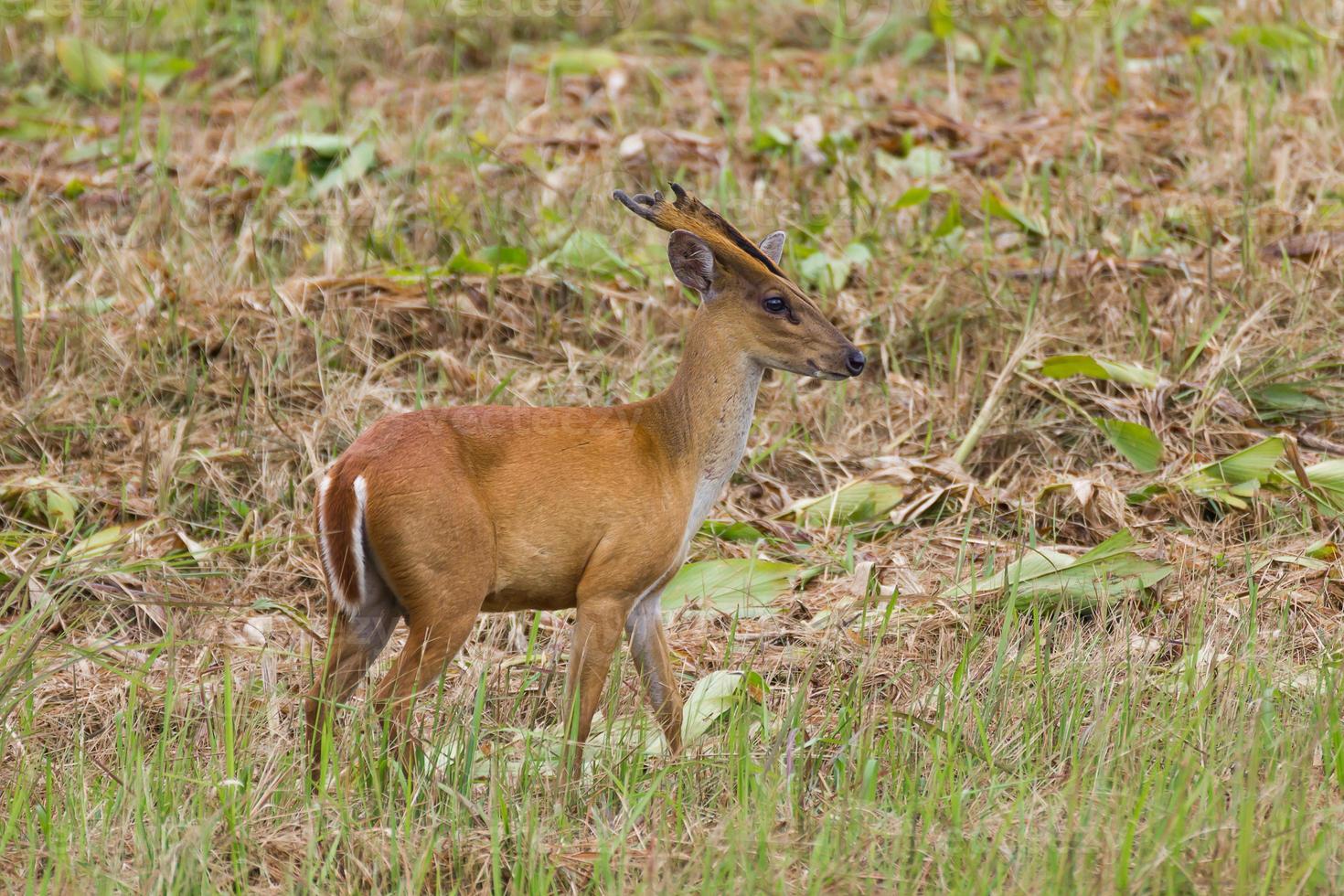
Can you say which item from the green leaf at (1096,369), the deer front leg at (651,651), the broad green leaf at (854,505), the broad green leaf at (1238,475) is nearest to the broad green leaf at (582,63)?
the green leaf at (1096,369)

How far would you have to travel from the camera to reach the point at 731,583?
223 inches

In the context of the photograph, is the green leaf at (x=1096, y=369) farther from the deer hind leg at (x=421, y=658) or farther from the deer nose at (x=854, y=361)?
the deer hind leg at (x=421, y=658)

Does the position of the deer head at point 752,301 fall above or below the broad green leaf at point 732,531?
above

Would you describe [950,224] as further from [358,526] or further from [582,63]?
[358,526]

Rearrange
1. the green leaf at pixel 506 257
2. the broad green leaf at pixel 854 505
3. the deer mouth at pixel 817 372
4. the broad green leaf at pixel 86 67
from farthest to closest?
1. the broad green leaf at pixel 86 67
2. the green leaf at pixel 506 257
3. the broad green leaf at pixel 854 505
4. the deer mouth at pixel 817 372

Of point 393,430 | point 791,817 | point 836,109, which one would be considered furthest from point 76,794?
point 836,109

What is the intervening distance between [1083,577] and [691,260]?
1628mm

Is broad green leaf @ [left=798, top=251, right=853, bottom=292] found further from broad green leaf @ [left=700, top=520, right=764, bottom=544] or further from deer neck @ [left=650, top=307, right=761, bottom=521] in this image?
deer neck @ [left=650, top=307, right=761, bottom=521]

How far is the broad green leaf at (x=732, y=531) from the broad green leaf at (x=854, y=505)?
229 mm

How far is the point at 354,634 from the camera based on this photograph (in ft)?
15.1

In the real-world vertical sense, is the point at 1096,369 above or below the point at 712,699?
above

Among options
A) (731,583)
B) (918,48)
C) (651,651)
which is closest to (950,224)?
(731,583)

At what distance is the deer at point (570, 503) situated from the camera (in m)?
4.37

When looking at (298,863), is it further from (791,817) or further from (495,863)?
(791,817)
